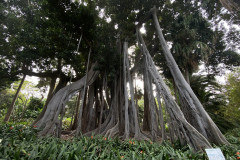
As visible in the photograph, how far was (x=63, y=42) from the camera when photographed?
4.52 meters

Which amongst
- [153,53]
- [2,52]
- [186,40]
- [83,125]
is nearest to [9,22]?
[2,52]

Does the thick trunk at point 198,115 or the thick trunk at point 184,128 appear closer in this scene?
the thick trunk at point 184,128

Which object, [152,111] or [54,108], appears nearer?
[152,111]

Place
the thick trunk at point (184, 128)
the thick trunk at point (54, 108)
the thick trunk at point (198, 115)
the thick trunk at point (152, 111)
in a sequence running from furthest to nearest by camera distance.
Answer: the thick trunk at point (54, 108) → the thick trunk at point (152, 111) → the thick trunk at point (198, 115) → the thick trunk at point (184, 128)

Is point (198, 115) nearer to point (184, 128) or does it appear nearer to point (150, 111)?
point (184, 128)

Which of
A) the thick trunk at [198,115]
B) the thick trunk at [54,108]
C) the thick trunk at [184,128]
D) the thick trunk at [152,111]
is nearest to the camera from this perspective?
the thick trunk at [184,128]

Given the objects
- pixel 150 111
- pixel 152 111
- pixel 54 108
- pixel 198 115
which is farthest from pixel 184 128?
pixel 54 108

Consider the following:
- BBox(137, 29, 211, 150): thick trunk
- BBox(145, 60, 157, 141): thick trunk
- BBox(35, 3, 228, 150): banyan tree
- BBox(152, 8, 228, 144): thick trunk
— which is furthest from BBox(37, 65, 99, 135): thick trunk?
BBox(152, 8, 228, 144): thick trunk

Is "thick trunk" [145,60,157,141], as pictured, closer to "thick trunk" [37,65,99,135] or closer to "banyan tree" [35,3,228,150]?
"banyan tree" [35,3,228,150]

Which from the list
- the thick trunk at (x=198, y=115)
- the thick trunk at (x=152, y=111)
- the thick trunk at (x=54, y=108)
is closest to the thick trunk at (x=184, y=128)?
the thick trunk at (x=198, y=115)

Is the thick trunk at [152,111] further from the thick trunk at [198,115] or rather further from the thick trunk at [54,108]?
the thick trunk at [54,108]

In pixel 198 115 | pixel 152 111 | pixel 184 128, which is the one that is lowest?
pixel 184 128

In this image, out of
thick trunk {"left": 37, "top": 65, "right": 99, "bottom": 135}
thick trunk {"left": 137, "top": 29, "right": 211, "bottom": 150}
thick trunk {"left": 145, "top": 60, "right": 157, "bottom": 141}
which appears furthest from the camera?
thick trunk {"left": 37, "top": 65, "right": 99, "bottom": 135}

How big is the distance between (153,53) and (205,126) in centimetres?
464
